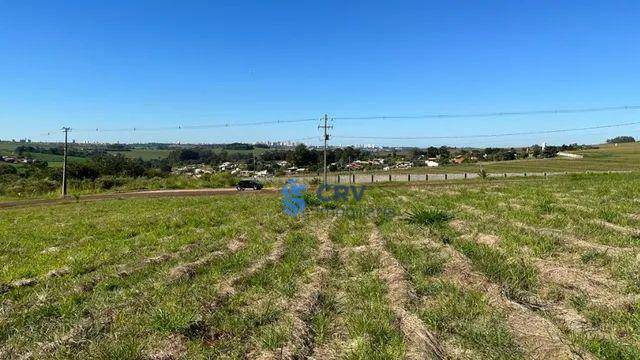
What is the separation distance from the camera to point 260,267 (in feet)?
28.7

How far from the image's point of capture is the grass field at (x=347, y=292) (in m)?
5.09

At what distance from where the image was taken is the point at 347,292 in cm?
699

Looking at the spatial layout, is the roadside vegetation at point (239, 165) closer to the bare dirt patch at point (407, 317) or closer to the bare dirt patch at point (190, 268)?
the bare dirt patch at point (190, 268)

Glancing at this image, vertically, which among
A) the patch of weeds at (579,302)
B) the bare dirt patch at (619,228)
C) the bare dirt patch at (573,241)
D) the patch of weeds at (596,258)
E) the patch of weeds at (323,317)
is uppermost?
the bare dirt patch at (619,228)

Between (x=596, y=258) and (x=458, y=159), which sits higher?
(x=458, y=159)

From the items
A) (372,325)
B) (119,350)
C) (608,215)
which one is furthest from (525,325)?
(608,215)

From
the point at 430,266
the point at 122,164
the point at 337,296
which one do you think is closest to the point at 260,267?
the point at 337,296

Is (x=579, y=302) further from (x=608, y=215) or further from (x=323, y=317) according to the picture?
(x=608, y=215)

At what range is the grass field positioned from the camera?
5090mm

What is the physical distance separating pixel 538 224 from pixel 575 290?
17.8 feet

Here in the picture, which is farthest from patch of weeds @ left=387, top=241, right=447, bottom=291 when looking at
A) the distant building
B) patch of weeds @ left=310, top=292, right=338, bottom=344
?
the distant building

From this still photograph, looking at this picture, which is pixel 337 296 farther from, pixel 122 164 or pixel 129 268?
pixel 122 164

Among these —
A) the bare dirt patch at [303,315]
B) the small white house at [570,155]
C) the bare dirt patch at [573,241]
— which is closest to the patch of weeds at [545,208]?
the bare dirt patch at [573,241]

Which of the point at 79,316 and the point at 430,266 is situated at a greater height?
the point at 430,266
